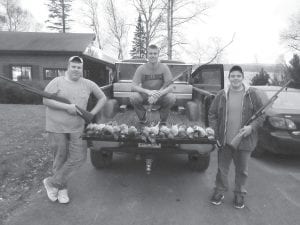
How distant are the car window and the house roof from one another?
17575 mm

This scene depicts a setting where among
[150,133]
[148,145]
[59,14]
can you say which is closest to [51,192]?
[148,145]

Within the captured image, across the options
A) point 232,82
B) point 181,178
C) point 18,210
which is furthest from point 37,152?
point 232,82

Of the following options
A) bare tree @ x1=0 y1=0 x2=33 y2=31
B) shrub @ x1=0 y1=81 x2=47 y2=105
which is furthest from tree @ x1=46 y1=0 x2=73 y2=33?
shrub @ x1=0 y1=81 x2=47 y2=105

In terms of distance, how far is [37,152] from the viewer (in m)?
5.96

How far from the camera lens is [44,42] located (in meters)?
23.3

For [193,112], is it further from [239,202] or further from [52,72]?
[52,72]

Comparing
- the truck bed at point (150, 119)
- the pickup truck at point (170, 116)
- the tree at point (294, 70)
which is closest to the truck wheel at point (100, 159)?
the pickup truck at point (170, 116)

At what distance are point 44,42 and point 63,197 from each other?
21925 mm

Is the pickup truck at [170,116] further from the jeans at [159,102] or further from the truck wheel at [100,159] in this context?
the jeans at [159,102]

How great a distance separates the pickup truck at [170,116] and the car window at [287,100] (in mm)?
1169

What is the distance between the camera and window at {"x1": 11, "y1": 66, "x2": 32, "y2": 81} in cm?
2231

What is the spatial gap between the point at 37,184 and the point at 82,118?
1.49 m

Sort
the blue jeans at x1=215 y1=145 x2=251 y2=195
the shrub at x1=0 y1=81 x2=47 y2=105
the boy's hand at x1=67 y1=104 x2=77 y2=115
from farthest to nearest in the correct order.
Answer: the shrub at x1=0 y1=81 x2=47 y2=105, the blue jeans at x1=215 y1=145 x2=251 y2=195, the boy's hand at x1=67 y1=104 x2=77 y2=115

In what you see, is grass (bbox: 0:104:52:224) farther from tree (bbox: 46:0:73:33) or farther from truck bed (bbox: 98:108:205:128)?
tree (bbox: 46:0:73:33)
